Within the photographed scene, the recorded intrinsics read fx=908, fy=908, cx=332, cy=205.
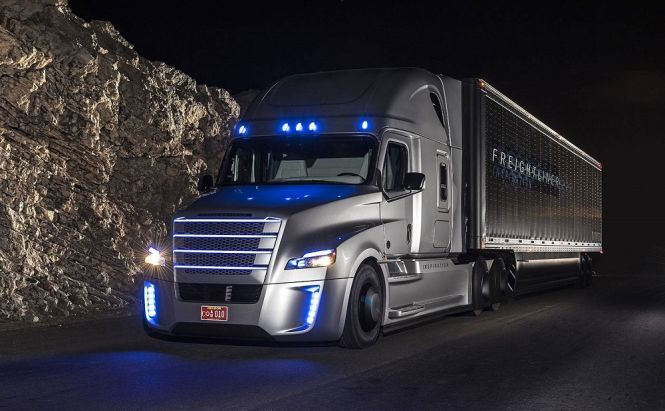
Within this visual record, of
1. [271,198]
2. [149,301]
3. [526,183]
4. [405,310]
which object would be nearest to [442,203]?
[405,310]

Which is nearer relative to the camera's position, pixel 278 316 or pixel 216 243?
pixel 278 316

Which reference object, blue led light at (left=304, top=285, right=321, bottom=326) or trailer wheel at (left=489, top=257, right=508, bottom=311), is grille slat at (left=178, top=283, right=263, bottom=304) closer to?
blue led light at (left=304, top=285, right=321, bottom=326)

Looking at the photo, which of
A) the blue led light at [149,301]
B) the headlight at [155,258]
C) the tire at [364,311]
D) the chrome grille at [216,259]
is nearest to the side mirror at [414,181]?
the tire at [364,311]

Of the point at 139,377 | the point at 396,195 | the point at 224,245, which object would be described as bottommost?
the point at 139,377

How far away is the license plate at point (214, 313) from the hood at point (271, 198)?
1.15m

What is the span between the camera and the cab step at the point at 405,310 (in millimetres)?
11992

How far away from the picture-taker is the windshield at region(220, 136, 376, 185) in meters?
12.0

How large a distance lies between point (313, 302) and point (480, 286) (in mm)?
6387

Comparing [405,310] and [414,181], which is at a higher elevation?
[414,181]

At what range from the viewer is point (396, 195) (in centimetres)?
1216

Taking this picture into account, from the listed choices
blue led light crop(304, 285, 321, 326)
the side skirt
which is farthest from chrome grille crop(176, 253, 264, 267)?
the side skirt

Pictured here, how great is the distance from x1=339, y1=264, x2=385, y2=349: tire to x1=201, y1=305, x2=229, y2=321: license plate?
1462mm

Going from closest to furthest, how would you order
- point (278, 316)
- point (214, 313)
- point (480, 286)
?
point (278, 316)
point (214, 313)
point (480, 286)

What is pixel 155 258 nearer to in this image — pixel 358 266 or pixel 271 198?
pixel 271 198
